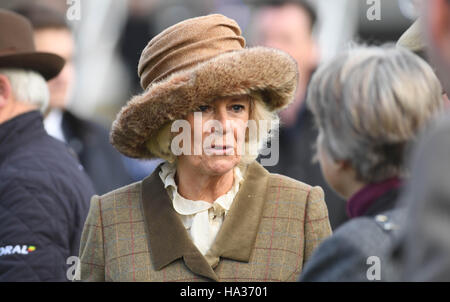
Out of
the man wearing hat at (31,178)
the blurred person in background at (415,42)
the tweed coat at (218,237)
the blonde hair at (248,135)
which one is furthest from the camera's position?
the man wearing hat at (31,178)

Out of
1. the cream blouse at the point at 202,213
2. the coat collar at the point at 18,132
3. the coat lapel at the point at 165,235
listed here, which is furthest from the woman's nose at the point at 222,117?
the coat collar at the point at 18,132

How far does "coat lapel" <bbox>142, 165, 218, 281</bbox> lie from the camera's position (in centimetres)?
291

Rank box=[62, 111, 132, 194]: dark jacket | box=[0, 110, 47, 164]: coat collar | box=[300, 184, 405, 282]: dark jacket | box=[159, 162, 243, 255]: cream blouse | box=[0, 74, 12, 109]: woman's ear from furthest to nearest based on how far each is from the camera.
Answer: box=[62, 111, 132, 194]: dark jacket
box=[0, 74, 12, 109]: woman's ear
box=[0, 110, 47, 164]: coat collar
box=[159, 162, 243, 255]: cream blouse
box=[300, 184, 405, 282]: dark jacket

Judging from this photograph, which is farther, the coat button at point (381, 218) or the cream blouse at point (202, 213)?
the cream blouse at point (202, 213)

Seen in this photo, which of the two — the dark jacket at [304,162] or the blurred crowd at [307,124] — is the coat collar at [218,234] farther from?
the dark jacket at [304,162]

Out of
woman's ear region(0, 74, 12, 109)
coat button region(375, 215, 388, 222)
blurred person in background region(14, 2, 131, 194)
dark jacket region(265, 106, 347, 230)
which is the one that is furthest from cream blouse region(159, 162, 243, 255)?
blurred person in background region(14, 2, 131, 194)

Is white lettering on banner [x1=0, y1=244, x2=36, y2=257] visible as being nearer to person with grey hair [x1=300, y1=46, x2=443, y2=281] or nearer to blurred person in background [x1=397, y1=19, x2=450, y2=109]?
person with grey hair [x1=300, y1=46, x2=443, y2=281]

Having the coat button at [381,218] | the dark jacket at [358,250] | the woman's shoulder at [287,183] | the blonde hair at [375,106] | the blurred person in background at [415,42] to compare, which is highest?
the blurred person in background at [415,42]

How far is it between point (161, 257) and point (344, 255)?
1.12 m

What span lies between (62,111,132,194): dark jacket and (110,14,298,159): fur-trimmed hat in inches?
90.4

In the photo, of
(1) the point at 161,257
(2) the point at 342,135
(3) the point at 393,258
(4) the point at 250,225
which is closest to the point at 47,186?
(1) the point at 161,257

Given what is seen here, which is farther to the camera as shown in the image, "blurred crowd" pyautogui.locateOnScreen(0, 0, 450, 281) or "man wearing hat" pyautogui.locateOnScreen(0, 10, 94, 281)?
"man wearing hat" pyautogui.locateOnScreen(0, 10, 94, 281)

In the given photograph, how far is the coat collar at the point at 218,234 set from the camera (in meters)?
2.92
